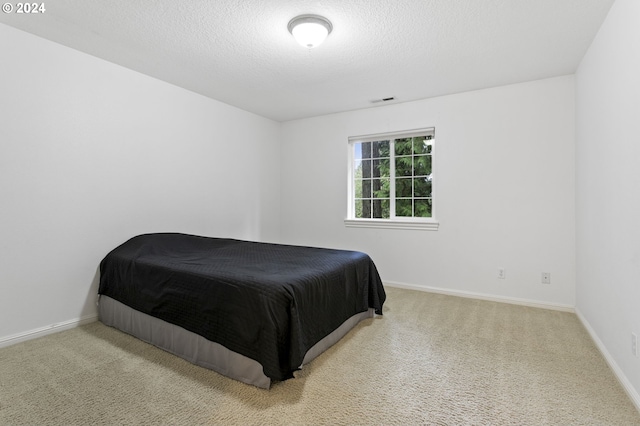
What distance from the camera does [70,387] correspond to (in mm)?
1804

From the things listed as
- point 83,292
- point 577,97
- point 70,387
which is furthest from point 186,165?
point 577,97

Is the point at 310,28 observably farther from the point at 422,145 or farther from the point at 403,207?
the point at 403,207

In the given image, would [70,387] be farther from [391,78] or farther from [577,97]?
[577,97]

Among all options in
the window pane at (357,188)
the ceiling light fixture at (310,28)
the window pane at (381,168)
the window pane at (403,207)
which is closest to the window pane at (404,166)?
the window pane at (381,168)

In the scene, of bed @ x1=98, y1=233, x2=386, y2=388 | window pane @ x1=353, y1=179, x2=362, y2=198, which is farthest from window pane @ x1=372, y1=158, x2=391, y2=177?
bed @ x1=98, y1=233, x2=386, y2=388

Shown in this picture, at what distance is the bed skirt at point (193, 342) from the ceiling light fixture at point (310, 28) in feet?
7.18

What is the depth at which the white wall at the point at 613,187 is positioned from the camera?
1.72m

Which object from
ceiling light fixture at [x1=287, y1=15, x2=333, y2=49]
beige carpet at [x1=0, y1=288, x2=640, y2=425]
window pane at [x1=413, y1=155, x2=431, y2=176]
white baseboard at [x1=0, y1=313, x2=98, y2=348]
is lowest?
beige carpet at [x1=0, y1=288, x2=640, y2=425]

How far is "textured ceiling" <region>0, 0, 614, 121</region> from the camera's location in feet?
6.92

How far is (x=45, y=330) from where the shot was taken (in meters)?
2.52

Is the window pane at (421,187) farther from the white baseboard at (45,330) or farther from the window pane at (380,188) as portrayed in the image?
the white baseboard at (45,330)

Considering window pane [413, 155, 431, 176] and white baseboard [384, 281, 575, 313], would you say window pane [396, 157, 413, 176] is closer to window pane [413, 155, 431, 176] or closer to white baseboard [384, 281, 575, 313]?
window pane [413, 155, 431, 176]

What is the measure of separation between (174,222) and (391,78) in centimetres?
284

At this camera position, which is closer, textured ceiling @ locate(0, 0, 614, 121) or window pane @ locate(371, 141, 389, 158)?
textured ceiling @ locate(0, 0, 614, 121)
